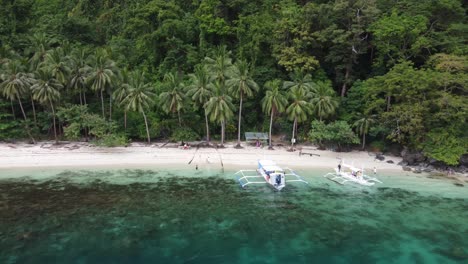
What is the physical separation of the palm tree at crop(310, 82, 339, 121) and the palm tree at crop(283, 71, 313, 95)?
109cm

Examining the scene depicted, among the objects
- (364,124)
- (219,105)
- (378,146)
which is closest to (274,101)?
(219,105)

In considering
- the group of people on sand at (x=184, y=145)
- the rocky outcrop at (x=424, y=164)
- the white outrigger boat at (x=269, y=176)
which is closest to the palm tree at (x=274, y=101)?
the white outrigger boat at (x=269, y=176)

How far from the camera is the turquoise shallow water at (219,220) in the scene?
20547mm

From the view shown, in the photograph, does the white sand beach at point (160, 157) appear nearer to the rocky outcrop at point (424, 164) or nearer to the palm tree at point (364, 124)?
the rocky outcrop at point (424, 164)

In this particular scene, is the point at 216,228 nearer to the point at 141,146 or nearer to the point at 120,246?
the point at 120,246

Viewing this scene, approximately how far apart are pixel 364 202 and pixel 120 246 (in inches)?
892

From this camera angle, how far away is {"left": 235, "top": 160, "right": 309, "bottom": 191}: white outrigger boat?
111 ft

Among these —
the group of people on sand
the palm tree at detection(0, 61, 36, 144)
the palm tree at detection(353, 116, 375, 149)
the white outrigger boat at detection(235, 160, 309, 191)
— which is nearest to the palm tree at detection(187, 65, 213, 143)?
the group of people on sand

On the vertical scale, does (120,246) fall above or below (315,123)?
below

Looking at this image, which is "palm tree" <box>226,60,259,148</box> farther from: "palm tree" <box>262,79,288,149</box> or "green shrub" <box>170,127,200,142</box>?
"green shrub" <box>170,127,200,142</box>

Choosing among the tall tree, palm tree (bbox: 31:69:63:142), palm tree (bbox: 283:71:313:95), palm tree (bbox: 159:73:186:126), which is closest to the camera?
palm tree (bbox: 31:69:63:142)

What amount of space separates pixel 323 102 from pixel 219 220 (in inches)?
1170

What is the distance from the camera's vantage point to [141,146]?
160 ft

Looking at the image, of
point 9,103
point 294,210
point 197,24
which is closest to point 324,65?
point 197,24
